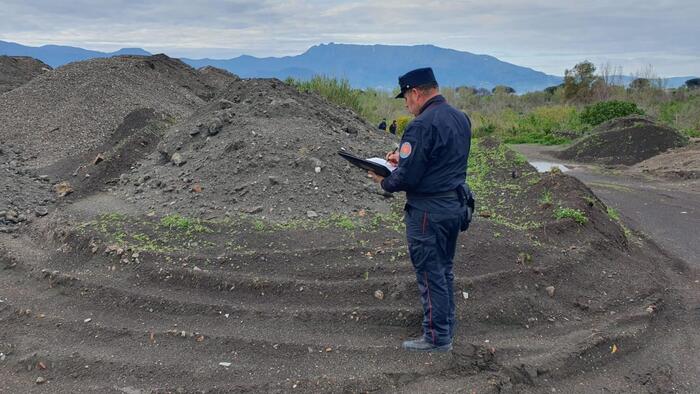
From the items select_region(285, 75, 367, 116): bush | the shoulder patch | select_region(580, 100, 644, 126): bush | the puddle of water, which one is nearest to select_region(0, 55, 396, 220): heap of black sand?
the shoulder patch

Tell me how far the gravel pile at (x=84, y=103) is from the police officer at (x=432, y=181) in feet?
27.1

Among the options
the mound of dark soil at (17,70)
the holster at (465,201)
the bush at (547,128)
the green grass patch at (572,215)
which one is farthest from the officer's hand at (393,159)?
the bush at (547,128)

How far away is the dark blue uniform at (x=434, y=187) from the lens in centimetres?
369

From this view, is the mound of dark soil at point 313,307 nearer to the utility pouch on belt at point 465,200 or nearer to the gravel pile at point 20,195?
the gravel pile at point 20,195

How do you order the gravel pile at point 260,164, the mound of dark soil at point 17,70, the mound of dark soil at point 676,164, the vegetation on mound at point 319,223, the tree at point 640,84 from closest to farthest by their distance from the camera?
the vegetation on mound at point 319,223 → the gravel pile at point 260,164 → the mound of dark soil at point 676,164 → the mound of dark soil at point 17,70 → the tree at point 640,84

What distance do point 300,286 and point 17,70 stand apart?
61.5 feet

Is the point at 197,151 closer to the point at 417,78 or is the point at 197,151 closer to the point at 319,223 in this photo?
the point at 319,223

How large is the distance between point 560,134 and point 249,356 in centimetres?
2009

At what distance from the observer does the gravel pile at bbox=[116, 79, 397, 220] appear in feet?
21.4

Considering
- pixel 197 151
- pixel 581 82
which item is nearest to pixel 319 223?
pixel 197 151

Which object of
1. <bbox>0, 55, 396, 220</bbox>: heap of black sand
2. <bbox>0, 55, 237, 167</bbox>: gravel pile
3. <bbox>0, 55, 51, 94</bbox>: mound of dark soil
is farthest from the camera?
<bbox>0, 55, 51, 94</bbox>: mound of dark soil

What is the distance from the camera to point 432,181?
3748 millimetres

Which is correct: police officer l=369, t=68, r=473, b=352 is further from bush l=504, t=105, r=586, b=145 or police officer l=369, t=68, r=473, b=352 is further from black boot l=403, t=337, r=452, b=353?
bush l=504, t=105, r=586, b=145

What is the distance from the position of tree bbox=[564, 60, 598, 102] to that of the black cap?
33063 mm
